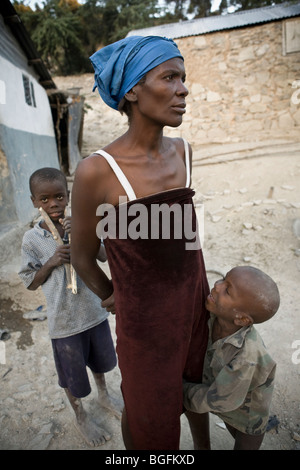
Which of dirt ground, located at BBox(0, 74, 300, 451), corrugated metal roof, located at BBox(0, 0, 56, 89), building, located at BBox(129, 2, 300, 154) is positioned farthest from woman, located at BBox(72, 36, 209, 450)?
building, located at BBox(129, 2, 300, 154)

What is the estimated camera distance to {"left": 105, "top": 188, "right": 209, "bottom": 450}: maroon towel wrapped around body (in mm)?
1059

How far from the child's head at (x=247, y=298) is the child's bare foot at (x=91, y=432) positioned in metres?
1.30

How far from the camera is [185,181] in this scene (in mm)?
1307

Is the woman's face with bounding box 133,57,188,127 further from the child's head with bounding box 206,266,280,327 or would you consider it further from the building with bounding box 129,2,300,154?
the building with bounding box 129,2,300,154

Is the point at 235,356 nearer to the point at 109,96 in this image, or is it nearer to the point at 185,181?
the point at 185,181

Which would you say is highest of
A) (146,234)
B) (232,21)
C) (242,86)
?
(232,21)

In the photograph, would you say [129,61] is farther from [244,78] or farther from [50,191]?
[244,78]

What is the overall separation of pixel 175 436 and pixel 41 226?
125 cm

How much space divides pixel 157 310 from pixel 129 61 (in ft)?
3.16

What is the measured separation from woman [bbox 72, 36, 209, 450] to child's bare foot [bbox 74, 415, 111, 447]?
28.9 inches

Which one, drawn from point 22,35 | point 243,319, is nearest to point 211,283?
point 243,319

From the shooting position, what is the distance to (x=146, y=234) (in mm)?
1050

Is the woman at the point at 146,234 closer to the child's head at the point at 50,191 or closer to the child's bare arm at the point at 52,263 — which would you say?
the child's bare arm at the point at 52,263

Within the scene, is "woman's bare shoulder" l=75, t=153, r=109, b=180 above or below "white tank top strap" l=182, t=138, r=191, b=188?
above
